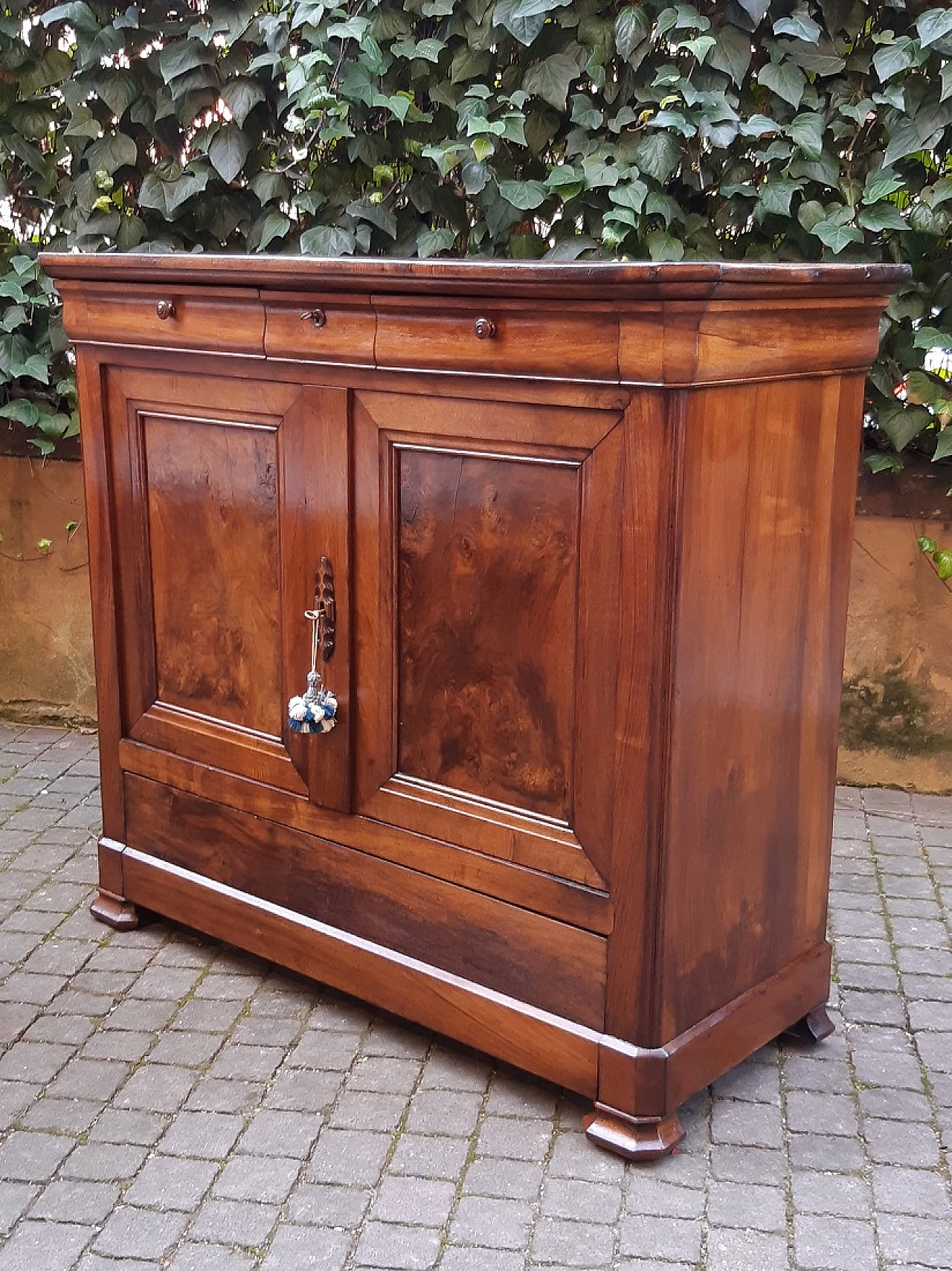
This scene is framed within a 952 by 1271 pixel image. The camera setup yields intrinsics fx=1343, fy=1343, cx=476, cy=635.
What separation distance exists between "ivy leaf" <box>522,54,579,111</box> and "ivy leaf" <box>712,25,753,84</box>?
1.26 feet

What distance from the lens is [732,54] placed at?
364cm

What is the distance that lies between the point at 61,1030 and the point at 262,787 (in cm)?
65

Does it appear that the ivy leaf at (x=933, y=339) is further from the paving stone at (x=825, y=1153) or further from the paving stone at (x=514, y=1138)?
the paving stone at (x=514, y=1138)

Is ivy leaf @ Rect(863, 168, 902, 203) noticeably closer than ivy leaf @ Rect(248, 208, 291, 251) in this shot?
Yes

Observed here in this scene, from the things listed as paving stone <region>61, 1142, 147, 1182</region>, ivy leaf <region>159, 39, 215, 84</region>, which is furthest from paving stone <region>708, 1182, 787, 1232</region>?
ivy leaf <region>159, 39, 215, 84</region>

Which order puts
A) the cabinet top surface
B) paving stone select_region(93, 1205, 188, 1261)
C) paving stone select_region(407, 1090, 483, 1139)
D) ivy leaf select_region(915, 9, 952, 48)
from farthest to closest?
ivy leaf select_region(915, 9, 952, 48)
paving stone select_region(407, 1090, 483, 1139)
paving stone select_region(93, 1205, 188, 1261)
the cabinet top surface

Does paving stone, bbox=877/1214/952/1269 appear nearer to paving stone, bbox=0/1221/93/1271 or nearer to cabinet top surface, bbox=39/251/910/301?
paving stone, bbox=0/1221/93/1271

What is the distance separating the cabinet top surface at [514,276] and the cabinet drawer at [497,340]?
0.04 metres

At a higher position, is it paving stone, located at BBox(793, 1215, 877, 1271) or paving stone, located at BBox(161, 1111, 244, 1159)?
paving stone, located at BBox(793, 1215, 877, 1271)

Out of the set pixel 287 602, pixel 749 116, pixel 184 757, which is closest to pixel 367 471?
pixel 287 602

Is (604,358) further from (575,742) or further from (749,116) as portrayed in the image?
(749,116)

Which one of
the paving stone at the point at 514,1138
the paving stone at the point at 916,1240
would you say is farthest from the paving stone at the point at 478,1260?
the paving stone at the point at 916,1240

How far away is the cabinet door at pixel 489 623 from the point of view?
227 centimetres

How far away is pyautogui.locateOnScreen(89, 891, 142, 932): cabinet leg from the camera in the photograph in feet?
10.7
